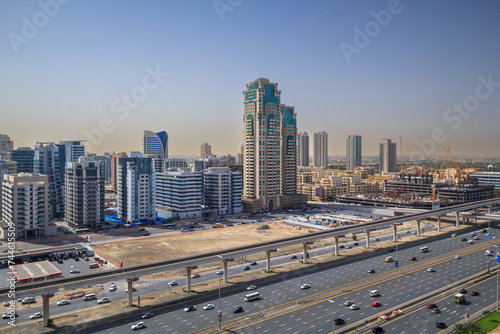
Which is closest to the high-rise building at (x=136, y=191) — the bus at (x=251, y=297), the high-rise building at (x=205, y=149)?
the bus at (x=251, y=297)

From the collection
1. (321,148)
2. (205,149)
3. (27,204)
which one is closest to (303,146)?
(321,148)

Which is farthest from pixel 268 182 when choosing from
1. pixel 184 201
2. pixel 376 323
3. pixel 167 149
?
pixel 167 149

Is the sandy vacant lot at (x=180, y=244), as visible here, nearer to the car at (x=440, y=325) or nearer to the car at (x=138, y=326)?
the car at (x=138, y=326)

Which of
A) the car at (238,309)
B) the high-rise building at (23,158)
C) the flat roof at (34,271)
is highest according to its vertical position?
the high-rise building at (23,158)

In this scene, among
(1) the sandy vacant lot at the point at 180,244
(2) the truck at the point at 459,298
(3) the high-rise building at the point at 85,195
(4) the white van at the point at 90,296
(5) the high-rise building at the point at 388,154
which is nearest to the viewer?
(2) the truck at the point at 459,298

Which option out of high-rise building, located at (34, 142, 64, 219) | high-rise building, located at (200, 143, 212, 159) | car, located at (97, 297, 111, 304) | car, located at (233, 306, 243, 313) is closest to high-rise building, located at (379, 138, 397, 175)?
high-rise building, located at (200, 143, 212, 159)

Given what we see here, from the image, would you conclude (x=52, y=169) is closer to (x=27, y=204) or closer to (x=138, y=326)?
(x=27, y=204)
